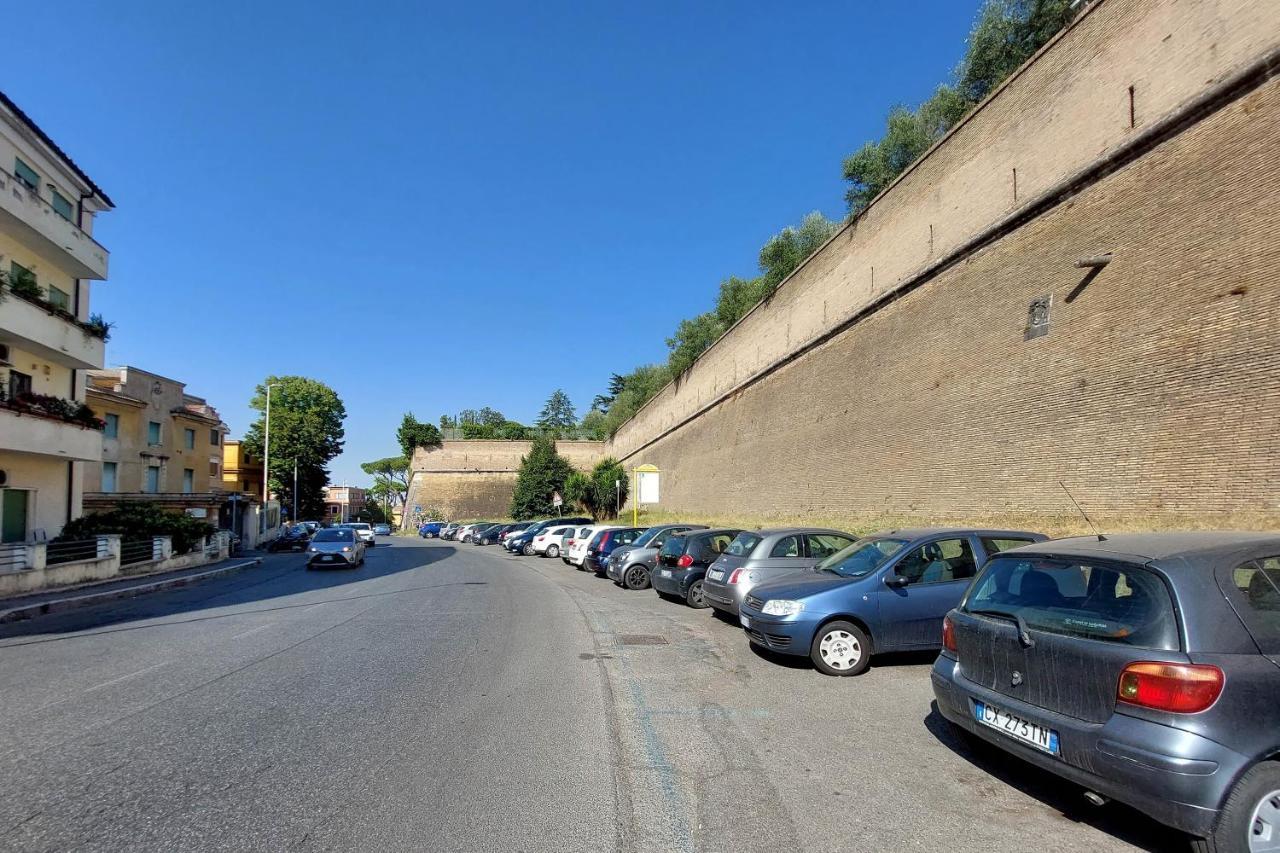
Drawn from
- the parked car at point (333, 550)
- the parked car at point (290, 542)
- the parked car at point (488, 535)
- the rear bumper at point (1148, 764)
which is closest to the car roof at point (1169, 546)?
the rear bumper at point (1148, 764)

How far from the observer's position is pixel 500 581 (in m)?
18.9

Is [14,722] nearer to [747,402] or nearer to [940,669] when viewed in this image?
[940,669]

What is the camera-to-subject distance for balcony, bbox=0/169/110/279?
18.6 meters

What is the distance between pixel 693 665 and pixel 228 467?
64.6m

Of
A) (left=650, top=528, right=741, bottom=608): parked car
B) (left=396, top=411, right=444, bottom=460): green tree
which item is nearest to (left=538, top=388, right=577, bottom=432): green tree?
(left=396, top=411, right=444, bottom=460): green tree

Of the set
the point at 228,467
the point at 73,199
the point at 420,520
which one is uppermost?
the point at 73,199

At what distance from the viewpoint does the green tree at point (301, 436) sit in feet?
211

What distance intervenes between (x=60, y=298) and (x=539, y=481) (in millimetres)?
42087

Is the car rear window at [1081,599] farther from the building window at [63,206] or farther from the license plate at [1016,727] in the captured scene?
the building window at [63,206]

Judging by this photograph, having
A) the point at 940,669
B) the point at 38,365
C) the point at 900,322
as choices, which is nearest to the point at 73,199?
the point at 38,365

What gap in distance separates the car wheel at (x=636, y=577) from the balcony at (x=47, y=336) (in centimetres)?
1723

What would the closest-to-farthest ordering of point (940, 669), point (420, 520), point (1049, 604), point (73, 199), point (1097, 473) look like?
point (1049, 604) < point (940, 669) < point (1097, 473) < point (73, 199) < point (420, 520)

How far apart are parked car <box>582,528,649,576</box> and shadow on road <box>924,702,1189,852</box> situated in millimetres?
15659

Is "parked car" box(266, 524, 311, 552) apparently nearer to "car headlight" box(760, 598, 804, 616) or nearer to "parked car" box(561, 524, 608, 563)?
"parked car" box(561, 524, 608, 563)
